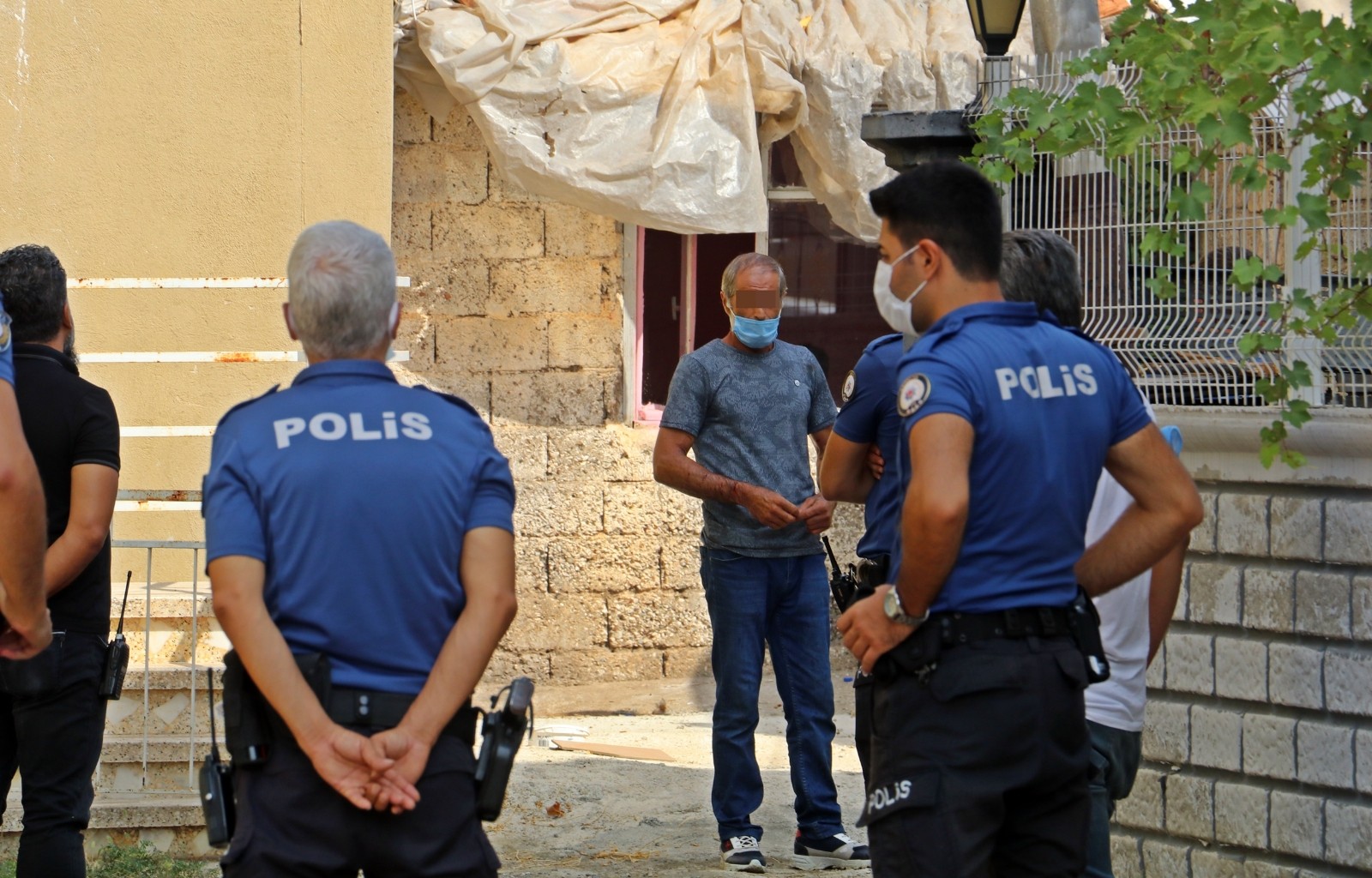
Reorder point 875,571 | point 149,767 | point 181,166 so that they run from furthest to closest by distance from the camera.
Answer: point 181,166 → point 149,767 → point 875,571

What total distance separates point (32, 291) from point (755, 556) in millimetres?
2466

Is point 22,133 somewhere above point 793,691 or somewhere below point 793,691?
above

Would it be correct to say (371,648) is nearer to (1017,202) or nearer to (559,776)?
(1017,202)

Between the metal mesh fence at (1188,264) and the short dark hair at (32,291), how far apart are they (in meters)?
2.93

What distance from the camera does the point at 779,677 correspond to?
18.0ft

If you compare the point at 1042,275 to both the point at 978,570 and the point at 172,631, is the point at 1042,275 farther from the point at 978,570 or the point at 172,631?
the point at 172,631

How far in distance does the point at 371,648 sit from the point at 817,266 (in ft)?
20.3

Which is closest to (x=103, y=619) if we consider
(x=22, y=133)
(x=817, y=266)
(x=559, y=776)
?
(x=559, y=776)

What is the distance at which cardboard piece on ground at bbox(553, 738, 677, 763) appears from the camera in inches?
280

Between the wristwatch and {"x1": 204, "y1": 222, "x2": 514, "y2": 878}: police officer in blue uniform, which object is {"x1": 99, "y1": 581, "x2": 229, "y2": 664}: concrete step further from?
the wristwatch

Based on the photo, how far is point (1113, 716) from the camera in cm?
354

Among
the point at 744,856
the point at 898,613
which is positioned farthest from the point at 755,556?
the point at 898,613

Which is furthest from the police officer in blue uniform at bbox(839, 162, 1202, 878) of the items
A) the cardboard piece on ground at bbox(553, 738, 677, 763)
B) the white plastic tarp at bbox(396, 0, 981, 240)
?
the white plastic tarp at bbox(396, 0, 981, 240)

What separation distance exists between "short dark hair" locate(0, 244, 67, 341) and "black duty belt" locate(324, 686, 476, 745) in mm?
1637
